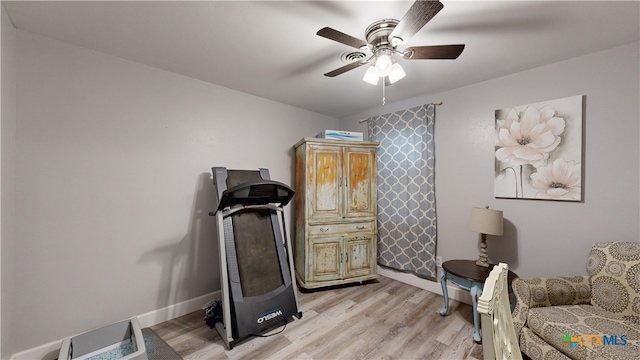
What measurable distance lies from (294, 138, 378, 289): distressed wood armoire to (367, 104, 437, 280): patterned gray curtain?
0.70ft

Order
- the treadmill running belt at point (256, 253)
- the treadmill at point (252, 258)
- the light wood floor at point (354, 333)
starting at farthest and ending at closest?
1. the treadmill running belt at point (256, 253)
2. the treadmill at point (252, 258)
3. the light wood floor at point (354, 333)

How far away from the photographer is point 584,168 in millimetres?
2018

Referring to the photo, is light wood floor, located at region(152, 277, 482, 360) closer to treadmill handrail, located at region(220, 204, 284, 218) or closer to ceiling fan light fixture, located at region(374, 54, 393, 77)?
treadmill handrail, located at region(220, 204, 284, 218)

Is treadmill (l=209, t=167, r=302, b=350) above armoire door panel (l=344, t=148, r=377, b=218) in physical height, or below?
below

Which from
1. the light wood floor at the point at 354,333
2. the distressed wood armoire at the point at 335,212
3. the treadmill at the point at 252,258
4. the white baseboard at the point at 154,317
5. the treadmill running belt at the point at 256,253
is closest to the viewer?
the white baseboard at the point at 154,317

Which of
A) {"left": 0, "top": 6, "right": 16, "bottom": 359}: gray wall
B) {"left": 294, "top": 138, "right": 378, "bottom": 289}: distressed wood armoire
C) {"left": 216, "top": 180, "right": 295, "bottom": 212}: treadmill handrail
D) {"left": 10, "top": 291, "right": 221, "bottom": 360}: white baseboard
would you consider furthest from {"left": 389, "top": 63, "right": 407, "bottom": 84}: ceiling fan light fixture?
{"left": 10, "top": 291, "right": 221, "bottom": 360}: white baseboard

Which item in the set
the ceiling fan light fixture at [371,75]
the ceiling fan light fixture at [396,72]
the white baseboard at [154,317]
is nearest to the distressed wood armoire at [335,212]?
the white baseboard at [154,317]

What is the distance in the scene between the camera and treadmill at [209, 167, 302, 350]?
199 centimetres

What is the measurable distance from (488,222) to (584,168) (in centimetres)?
85

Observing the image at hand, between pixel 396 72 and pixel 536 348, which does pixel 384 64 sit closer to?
pixel 396 72

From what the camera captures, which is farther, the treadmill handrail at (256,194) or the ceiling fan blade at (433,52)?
the treadmill handrail at (256,194)

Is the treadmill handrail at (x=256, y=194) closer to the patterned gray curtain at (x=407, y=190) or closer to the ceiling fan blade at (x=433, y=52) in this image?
the ceiling fan blade at (x=433, y=52)

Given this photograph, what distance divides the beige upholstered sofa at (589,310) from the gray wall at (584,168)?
0.94 feet

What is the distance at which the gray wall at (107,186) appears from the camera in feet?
5.74
